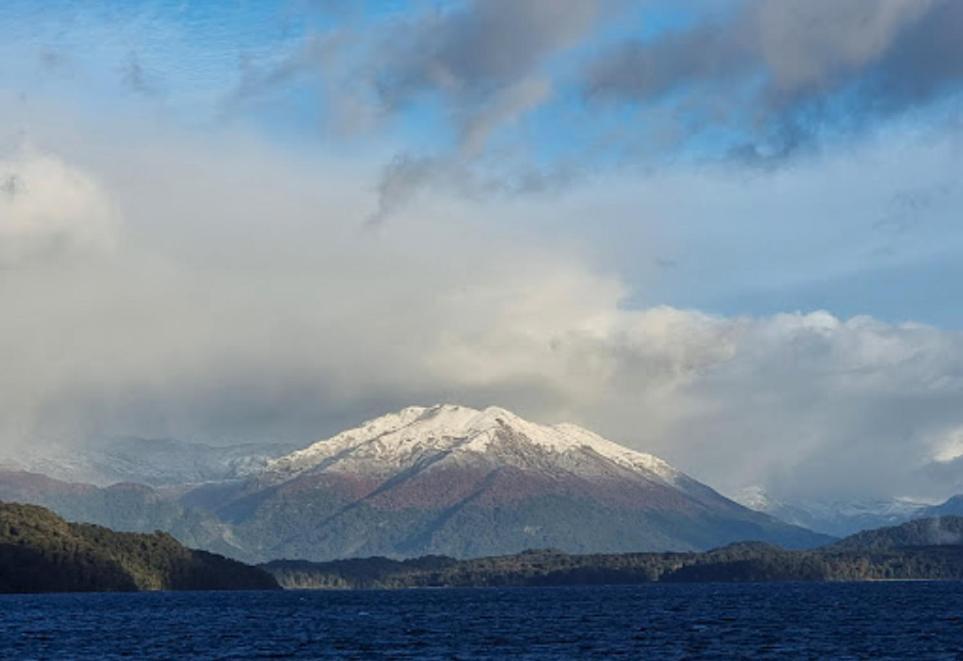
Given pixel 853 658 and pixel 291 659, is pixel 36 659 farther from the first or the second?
pixel 853 658

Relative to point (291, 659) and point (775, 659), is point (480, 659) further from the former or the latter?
point (775, 659)

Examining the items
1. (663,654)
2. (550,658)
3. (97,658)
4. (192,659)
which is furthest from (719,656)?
(97,658)

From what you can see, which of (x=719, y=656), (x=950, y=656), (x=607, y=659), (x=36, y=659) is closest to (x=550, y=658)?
(x=607, y=659)

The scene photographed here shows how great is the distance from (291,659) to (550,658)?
32842 millimetres

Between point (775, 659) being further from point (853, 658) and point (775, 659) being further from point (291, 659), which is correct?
point (291, 659)

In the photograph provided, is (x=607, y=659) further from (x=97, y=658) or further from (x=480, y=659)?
(x=97, y=658)

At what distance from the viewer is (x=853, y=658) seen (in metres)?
194

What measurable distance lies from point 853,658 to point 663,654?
23681mm

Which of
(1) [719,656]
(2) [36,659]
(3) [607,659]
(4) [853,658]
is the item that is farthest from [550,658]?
(2) [36,659]

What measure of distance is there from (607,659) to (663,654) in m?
9.58

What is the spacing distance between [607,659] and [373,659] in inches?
1154

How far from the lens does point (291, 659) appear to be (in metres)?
197

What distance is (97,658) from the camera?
655ft

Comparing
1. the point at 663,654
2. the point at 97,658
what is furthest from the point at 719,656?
the point at 97,658
